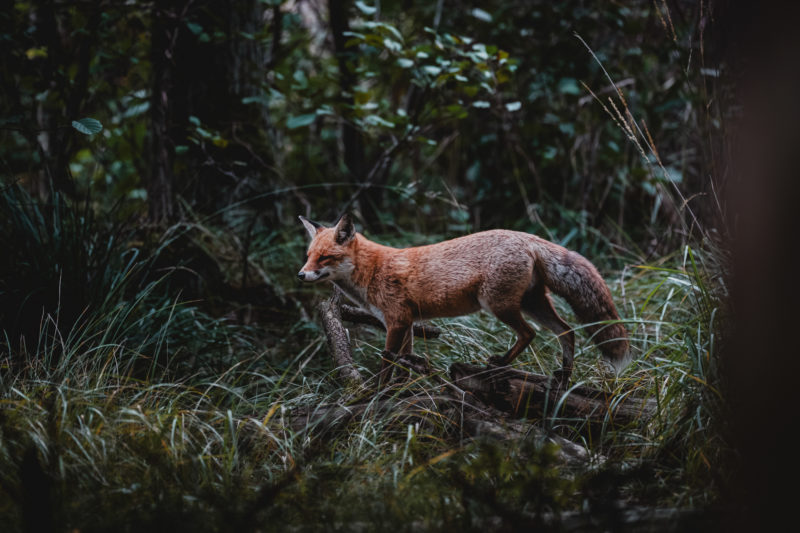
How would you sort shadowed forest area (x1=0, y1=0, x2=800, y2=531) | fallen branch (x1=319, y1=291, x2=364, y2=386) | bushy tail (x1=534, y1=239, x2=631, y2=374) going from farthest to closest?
fallen branch (x1=319, y1=291, x2=364, y2=386) < bushy tail (x1=534, y1=239, x2=631, y2=374) < shadowed forest area (x1=0, y1=0, x2=800, y2=531)

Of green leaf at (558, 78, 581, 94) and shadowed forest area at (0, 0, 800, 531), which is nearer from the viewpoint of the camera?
shadowed forest area at (0, 0, 800, 531)

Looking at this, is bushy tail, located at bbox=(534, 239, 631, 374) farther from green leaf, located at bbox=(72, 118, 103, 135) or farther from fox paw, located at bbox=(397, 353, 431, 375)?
green leaf, located at bbox=(72, 118, 103, 135)

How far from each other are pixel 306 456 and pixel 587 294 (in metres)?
1.92

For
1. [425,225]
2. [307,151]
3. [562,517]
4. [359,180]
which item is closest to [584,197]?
[425,225]

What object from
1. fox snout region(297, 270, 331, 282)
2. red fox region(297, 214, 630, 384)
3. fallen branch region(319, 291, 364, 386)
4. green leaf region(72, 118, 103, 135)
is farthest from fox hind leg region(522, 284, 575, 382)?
green leaf region(72, 118, 103, 135)

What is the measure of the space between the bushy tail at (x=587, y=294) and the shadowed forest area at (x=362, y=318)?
7.6 inches

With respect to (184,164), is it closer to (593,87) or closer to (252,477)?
(252,477)

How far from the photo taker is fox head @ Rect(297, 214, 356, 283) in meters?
4.08

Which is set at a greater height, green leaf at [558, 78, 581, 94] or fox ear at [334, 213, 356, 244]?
green leaf at [558, 78, 581, 94]

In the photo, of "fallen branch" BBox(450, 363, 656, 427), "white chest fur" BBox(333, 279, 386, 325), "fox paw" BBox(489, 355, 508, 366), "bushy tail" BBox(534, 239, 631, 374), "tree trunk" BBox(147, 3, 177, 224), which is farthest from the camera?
"tree trunk" BBox(147, 3, 177, 224)

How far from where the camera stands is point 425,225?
7699mm

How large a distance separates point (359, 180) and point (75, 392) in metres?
5.09

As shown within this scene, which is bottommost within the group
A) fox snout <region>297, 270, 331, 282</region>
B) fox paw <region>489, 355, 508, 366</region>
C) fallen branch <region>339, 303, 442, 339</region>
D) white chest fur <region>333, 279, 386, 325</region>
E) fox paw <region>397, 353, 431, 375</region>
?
fallen branch <region>339, 303, 442, 339</region>

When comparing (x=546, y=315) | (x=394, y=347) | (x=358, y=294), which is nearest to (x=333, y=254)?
(x=358, y=294)
